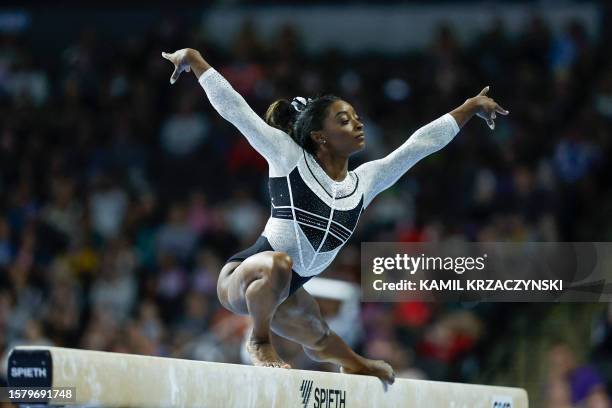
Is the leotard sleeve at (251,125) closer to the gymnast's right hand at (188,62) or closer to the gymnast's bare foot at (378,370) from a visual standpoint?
Answer: the gymnast's right hand at (188,62)

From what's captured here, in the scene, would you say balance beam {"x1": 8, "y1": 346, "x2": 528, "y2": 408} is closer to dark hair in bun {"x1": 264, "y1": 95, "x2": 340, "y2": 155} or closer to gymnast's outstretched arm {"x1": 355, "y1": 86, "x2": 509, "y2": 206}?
gymnast's outstretched arm {"x1": 355, "y1": 86, "x2": 509, "y2": 206}

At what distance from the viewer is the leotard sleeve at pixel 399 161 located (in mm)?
5023

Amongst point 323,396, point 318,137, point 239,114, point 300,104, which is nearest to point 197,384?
point 323,396

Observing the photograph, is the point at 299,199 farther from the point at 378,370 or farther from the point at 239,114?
the point at 378,370

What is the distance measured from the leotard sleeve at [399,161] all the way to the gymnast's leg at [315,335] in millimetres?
587

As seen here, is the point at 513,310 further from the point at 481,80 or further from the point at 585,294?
the point at 481,80

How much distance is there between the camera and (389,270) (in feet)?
29.2

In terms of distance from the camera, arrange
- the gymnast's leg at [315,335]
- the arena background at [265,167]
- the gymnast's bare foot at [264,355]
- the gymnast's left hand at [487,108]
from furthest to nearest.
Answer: the arena background at [265,167] → the gymnast's left hand at [487,108] → the gymnast's leg at [315,335] → the gymnast's bare foot at [264,355]

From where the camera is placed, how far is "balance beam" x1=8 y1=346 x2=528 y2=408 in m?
3.25

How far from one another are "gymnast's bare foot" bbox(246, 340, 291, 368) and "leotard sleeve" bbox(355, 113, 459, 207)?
2.99 ft

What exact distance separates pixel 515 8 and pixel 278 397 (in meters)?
8.89

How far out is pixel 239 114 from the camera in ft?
14.9

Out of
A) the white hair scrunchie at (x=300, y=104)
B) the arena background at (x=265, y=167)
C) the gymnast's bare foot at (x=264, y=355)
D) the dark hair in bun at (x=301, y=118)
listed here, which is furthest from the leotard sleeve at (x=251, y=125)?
the arena background at (x=265, y=167)

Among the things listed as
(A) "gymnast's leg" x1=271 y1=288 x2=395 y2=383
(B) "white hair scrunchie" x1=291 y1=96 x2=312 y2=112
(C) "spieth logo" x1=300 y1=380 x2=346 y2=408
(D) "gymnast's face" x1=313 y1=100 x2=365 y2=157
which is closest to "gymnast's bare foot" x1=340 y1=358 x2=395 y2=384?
(A) "gymnast's leg" x1=271 y1=288 x2=395 y2=383
